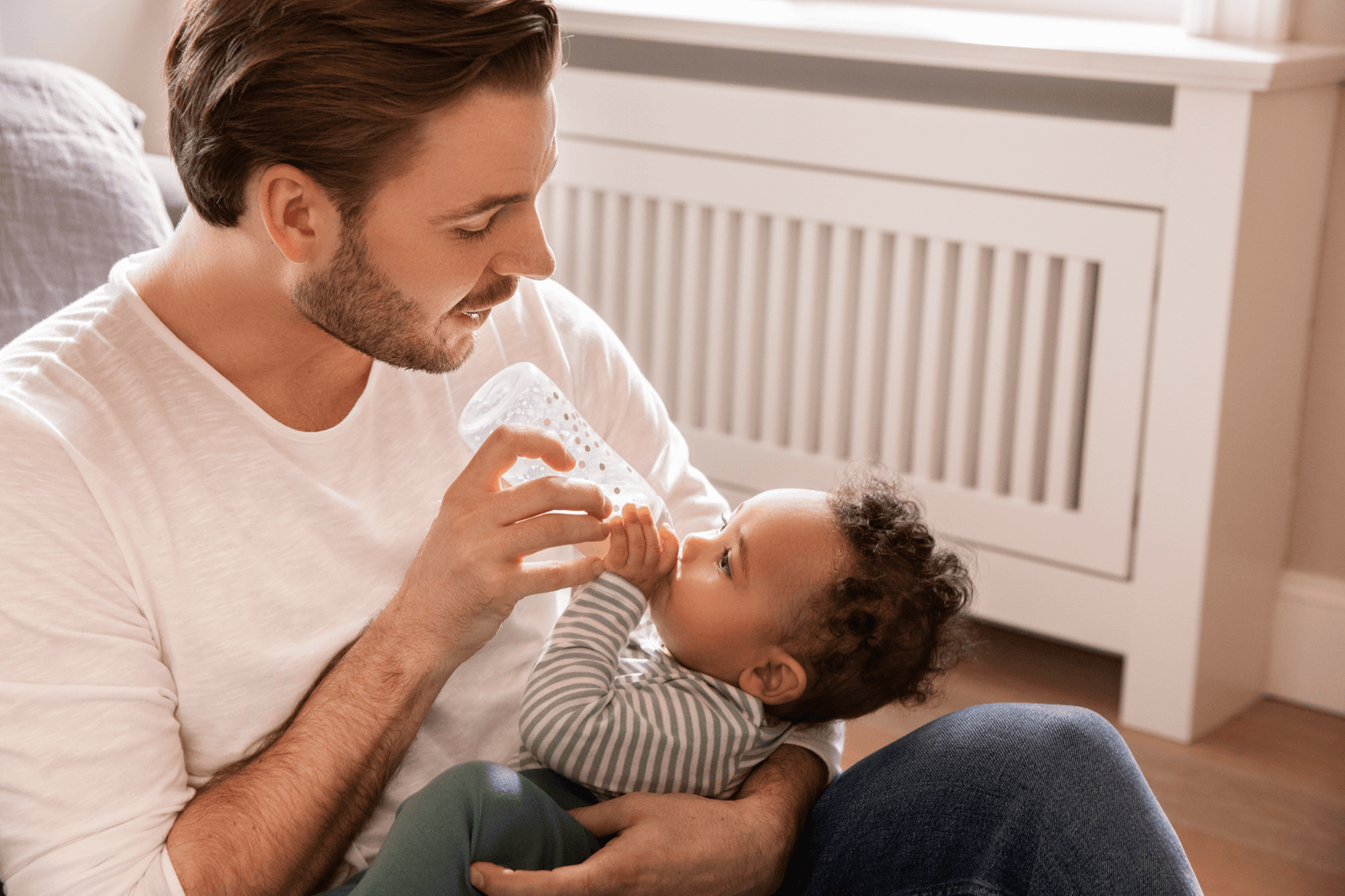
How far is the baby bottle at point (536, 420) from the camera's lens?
1.18 metres

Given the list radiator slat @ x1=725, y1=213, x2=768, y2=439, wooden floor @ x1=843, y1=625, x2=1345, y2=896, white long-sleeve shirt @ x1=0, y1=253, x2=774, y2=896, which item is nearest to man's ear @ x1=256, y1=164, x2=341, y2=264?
white long-sleeve shirt @ x1=0, y1=253, x2=774, y2=896

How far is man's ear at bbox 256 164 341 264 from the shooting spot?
1.01 meters

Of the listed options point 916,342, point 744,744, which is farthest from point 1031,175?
point 744,744

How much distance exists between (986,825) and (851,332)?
139cm

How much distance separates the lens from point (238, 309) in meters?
1.06

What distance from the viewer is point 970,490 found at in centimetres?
218

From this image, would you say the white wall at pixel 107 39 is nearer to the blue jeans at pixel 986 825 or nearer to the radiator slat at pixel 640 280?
the radiator slat at pixel 640 280

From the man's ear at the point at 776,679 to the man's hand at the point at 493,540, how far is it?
0.23 meters

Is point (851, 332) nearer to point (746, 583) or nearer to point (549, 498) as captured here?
point (746, 583)

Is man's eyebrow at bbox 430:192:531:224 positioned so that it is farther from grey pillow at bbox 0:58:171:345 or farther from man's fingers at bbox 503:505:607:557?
grey pillow at bbox 0:58:171:345

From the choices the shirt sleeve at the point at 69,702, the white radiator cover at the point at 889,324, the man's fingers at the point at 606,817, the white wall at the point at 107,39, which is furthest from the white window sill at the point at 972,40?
the shirt sleeve at the point at 69,702

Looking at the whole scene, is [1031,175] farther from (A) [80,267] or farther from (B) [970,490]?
(A) [80,267]

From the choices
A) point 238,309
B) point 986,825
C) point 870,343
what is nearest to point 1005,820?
point 986,825

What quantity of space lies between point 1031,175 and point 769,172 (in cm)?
46
